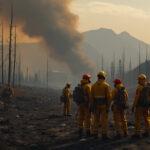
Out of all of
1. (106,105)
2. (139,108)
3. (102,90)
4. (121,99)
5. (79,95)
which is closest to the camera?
(106,105)

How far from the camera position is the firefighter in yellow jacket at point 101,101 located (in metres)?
17.9

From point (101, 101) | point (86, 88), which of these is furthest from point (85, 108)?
point (101, 101)

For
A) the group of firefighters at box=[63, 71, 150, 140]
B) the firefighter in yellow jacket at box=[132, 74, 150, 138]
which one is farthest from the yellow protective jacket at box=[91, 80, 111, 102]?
the firefighter in yellow jacket at box=[132, 74, 150, 138]

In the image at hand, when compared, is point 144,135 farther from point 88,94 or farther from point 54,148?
point 54,148

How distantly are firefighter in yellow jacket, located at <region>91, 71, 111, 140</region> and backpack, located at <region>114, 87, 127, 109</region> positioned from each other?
1.75 feet

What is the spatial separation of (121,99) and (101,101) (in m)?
0.81

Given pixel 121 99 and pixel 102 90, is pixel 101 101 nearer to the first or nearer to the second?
pixel 102 90

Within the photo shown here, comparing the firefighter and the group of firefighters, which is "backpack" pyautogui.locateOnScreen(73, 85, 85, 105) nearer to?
the group of firefighters

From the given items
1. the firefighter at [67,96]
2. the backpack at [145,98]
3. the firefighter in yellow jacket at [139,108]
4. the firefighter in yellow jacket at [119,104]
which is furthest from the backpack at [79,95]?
the firefighter at [67,96]

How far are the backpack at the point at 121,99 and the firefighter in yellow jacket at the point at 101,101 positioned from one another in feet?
1.75

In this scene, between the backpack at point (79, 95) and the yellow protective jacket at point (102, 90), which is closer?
the yellow protective jacket at point (102, 90)

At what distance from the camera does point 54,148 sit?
16797 mm

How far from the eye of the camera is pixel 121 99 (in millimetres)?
18328

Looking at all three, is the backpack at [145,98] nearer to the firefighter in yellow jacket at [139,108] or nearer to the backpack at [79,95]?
the firefighter in yellow jacket at [139,108]
